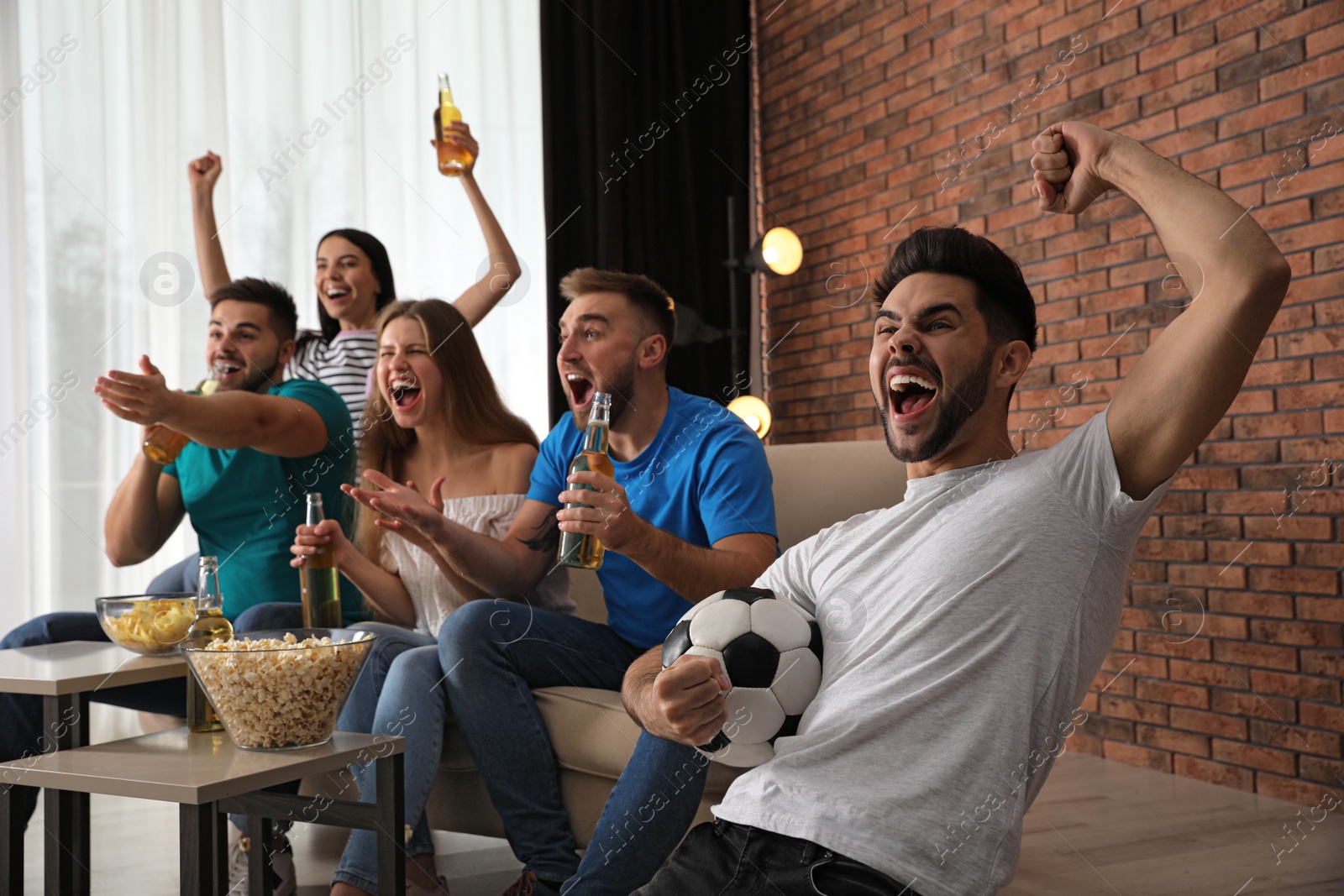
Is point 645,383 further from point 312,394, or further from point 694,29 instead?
point 694,29

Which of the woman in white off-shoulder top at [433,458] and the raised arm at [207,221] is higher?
the raised arm at [207,221]

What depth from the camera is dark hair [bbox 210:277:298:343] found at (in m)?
2.52

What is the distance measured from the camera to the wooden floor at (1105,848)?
211 centimetres

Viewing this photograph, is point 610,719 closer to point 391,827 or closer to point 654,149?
point 391,827

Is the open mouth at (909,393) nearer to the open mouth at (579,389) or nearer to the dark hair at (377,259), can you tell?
the open mouth at (579,389)

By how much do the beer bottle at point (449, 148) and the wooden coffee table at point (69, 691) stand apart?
5.98ft

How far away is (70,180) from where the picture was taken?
11.9 ft

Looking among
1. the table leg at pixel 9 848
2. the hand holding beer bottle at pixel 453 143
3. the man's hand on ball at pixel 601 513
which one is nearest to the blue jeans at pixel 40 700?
the table leg at pixel 9 848

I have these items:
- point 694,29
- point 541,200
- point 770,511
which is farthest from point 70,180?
point 770,511

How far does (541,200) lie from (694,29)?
98cm

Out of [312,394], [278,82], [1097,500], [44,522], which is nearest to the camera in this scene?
[1097,500]

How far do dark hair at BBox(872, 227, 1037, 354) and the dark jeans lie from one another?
2.02ft

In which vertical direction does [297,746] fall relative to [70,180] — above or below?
below

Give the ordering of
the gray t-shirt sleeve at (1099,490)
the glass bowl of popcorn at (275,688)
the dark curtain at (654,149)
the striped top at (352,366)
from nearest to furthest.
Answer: the gray t-shirt sleeve at (1099,490) < the glass bowl of popcorn at (275,688) < the striped top at (352,366) < the dark curtain at (654,149)
